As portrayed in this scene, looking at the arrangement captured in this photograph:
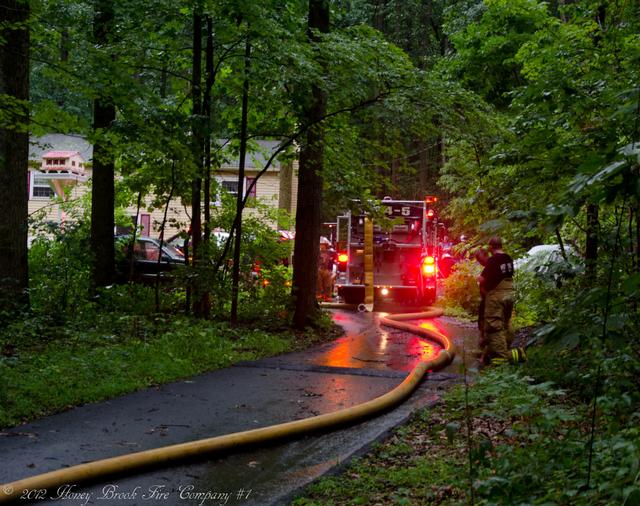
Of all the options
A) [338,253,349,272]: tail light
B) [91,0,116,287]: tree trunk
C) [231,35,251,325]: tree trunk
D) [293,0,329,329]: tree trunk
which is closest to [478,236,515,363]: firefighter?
[293,0,329,329]: tree trunk

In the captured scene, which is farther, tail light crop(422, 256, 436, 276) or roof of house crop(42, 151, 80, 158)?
roof of house crop(42, 151, 80, 158)

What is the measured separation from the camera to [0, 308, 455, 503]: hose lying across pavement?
460 cm

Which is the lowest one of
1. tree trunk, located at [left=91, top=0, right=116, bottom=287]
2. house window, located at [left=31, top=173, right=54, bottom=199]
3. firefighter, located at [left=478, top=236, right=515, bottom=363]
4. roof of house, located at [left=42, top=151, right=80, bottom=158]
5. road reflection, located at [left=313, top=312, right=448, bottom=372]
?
road reflection, located at [left=313, top=312, right=448, bottom=372]

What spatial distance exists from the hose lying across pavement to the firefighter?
264 cm

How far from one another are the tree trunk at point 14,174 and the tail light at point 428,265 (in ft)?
38.4

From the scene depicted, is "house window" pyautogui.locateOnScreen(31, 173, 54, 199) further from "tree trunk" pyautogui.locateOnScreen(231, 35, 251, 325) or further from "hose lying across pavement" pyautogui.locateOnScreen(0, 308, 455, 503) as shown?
"hose lying across pavement" pyautogui.locateOnScreen(0, 308, 455, 503)

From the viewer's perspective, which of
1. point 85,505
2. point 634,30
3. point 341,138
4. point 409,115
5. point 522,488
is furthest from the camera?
point 341,138

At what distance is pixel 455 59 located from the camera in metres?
24.1

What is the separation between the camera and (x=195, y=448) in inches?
217

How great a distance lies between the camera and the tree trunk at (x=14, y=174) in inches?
445

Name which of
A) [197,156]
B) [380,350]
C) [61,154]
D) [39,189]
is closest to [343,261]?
[380,350]

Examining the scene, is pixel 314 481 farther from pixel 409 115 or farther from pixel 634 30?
pixel 409 115

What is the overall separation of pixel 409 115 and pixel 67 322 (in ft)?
22.9

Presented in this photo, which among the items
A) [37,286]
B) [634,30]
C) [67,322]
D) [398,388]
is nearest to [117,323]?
[67,322]
